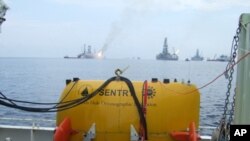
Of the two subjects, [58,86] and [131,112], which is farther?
[58,86]

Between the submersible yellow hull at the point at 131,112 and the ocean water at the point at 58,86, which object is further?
the ocean water at the point at 58,86

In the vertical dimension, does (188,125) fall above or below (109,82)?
below

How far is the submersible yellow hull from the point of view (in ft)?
22.1

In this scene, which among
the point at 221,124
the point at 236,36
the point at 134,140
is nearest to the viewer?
the point at 236,36

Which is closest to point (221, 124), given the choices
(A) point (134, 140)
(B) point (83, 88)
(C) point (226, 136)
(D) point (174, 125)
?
(C) point (226, 136)

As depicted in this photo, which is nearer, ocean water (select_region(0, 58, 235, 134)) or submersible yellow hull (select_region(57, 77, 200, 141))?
submersible yellow hull (select_region(57, 77, 200, 141))

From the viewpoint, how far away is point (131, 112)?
266 inches

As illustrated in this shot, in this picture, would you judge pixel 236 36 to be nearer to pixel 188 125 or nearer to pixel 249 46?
pixel 249 46

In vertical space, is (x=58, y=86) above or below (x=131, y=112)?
below

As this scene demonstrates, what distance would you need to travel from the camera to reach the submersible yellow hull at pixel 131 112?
6.73 m

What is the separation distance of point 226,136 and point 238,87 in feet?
2.57

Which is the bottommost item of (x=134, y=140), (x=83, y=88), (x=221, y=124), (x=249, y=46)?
(x=134, y=140)

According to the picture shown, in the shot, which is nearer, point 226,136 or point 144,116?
point 226,136

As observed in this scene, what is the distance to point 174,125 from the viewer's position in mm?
6734
